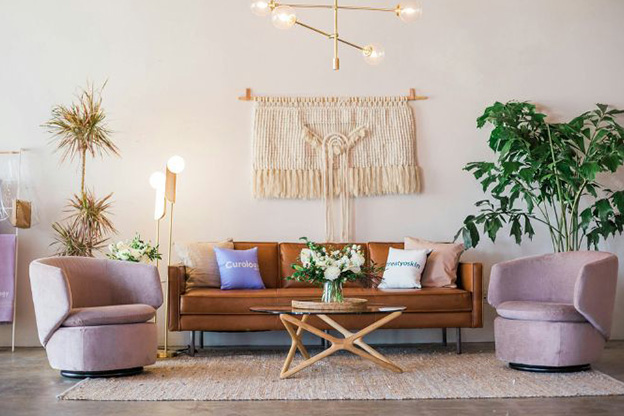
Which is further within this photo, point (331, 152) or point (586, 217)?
point (331, 152)

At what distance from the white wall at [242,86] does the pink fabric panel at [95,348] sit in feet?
5.74

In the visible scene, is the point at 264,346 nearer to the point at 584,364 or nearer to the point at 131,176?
the point at 131,176

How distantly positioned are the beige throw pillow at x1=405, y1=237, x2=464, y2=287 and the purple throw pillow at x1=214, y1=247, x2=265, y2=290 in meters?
1.32

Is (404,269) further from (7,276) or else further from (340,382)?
(7,276)

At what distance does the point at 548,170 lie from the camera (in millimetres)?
6445

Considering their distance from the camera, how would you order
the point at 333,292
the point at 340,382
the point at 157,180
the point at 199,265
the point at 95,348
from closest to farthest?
the point at 340,382 < the point at 95,348 < the point at 333,292 < the point at 199,265 < the point at 157,180

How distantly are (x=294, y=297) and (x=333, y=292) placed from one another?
0.94 metres

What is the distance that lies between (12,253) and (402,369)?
132 inches

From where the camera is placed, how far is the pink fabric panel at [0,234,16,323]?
21.0 feet

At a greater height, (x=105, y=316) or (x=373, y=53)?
(x=373, y=53)

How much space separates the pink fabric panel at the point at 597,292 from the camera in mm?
5008

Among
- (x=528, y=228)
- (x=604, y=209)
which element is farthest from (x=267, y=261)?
(x=604, y=209)

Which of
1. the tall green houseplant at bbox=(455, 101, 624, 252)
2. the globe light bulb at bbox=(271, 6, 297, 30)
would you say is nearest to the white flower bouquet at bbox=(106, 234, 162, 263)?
the globe light bulb at bbox=(271, 6, 297, 30)

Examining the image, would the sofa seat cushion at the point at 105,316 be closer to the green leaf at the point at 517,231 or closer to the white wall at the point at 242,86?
the white wall at the point at 242,86
